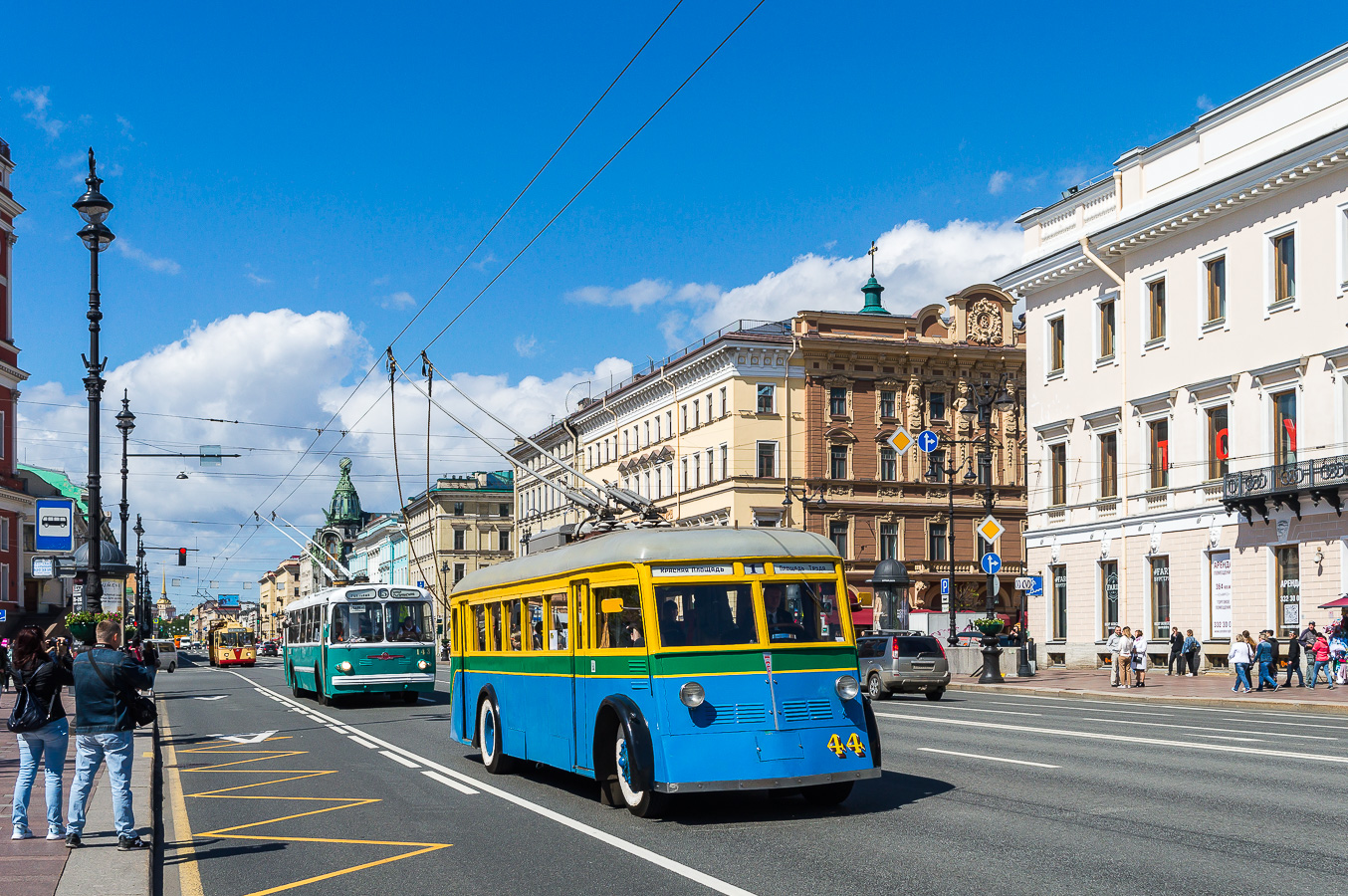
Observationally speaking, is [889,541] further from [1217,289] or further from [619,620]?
[619,620]

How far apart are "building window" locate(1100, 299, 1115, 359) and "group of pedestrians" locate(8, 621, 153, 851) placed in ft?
138

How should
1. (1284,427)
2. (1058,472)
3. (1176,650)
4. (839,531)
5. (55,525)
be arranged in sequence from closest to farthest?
1. (55,525)
2. (1284,427)
3. (1176,650)
4. (1058,472)
5. (839,531)

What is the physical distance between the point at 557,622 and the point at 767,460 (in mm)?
60069

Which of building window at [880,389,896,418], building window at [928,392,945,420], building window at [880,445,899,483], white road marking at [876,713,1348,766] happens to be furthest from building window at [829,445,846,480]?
white road marking at [876,713,1348,766]

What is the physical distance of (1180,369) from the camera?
4403 cm

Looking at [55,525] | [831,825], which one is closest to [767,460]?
[55,525]

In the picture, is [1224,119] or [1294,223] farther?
[1224,119]

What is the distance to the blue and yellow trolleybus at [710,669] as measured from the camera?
1151 centimetres

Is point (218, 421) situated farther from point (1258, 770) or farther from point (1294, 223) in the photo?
point (1258, 770)

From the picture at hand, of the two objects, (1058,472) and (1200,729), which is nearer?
(1200,729)

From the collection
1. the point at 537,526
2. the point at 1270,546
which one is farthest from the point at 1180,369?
the point at 537,526

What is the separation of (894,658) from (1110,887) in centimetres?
2488

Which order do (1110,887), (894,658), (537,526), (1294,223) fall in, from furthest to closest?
(537,526) < (1294,223) < (894,658) < (1110,887)

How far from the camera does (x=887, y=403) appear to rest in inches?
2977
